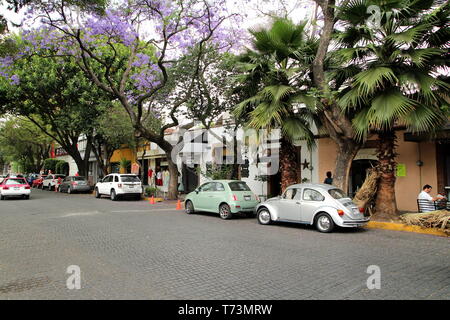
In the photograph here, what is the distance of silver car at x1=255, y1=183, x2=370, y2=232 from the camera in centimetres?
992

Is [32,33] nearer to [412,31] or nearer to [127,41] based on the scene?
[127,41]

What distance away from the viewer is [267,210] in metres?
11.7

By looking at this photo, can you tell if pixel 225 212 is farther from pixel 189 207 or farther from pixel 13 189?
pixel 13 189

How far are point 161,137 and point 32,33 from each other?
973 centimetres

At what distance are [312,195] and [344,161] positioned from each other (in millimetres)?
2681

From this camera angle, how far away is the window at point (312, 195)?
10.4m

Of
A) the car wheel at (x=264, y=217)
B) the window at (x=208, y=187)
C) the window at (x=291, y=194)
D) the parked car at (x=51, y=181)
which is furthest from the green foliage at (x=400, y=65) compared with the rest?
the parked car at (x=51, y=181)

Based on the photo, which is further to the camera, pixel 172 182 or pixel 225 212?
pixel 172 182

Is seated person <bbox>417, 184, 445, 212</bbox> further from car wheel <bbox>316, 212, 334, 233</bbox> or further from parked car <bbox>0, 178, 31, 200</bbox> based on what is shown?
parked car <bbox>0, 178, 31, 200</bbox>

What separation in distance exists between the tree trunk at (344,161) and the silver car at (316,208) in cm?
173

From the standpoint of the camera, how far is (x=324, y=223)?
399 inches

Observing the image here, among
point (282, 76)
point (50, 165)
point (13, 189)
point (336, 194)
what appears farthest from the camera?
point (50, 165)

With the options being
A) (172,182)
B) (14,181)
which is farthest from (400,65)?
(14,181)

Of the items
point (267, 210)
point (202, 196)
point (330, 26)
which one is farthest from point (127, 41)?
point (267, 210)
